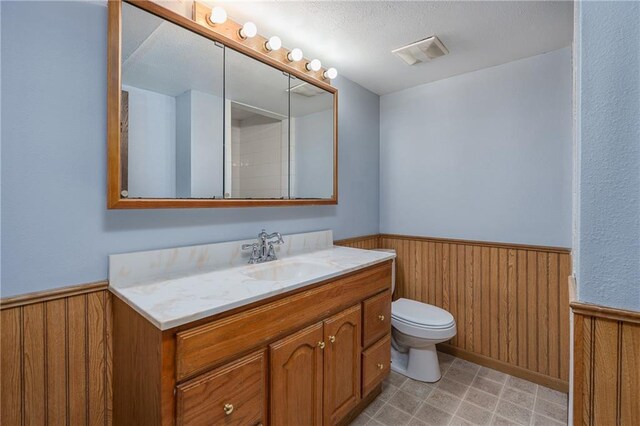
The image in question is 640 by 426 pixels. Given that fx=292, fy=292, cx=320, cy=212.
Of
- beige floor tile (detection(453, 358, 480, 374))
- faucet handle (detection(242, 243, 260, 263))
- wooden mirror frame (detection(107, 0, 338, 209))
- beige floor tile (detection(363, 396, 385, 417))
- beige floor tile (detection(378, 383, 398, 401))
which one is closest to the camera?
wooden mirror frame (detection(107, 0, 338, 209))

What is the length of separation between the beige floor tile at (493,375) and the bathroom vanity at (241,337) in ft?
2.99

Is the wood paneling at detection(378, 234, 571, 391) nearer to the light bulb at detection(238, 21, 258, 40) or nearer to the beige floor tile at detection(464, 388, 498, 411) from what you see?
the beige floor tile at detection(464, 388, 498, 411)

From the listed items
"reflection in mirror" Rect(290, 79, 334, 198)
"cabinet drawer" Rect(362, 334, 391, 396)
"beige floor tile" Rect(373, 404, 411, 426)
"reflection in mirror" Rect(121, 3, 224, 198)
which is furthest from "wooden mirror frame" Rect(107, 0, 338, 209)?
"beige floor tile" Rect(373, 404, 411, 426)

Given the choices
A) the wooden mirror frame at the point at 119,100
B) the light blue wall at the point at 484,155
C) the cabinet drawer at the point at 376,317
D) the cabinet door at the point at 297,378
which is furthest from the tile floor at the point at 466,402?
the wooden mirror frame at the point at 119,100

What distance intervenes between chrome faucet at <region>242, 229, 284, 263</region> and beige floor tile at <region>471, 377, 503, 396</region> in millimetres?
1633

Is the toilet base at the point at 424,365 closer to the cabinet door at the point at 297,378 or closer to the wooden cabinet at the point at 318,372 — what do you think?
the wooden cabinet at the point at 318,372

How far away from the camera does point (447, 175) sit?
2389mm

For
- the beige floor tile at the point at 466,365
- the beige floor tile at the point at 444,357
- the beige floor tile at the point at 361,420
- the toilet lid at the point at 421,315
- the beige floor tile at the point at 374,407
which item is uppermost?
the toilet lid at the point at 421,315

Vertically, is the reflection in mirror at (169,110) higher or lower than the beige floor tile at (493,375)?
higher

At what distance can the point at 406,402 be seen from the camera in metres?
1.82

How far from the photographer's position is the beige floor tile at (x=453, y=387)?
1901 millimetres

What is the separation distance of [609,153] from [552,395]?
1.81 meters

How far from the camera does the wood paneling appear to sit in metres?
1.94

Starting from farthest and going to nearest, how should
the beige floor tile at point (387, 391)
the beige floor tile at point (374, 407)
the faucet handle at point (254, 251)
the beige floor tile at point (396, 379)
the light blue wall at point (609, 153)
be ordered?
1. the beige floor tile at point (396, 379)
2. the beige floor tile at point (387, 391)
3. the beige floor tile at point (374, 407)
4. the faucet handle at point (254, 251)
5. the light blue wall at point (609, 153)
